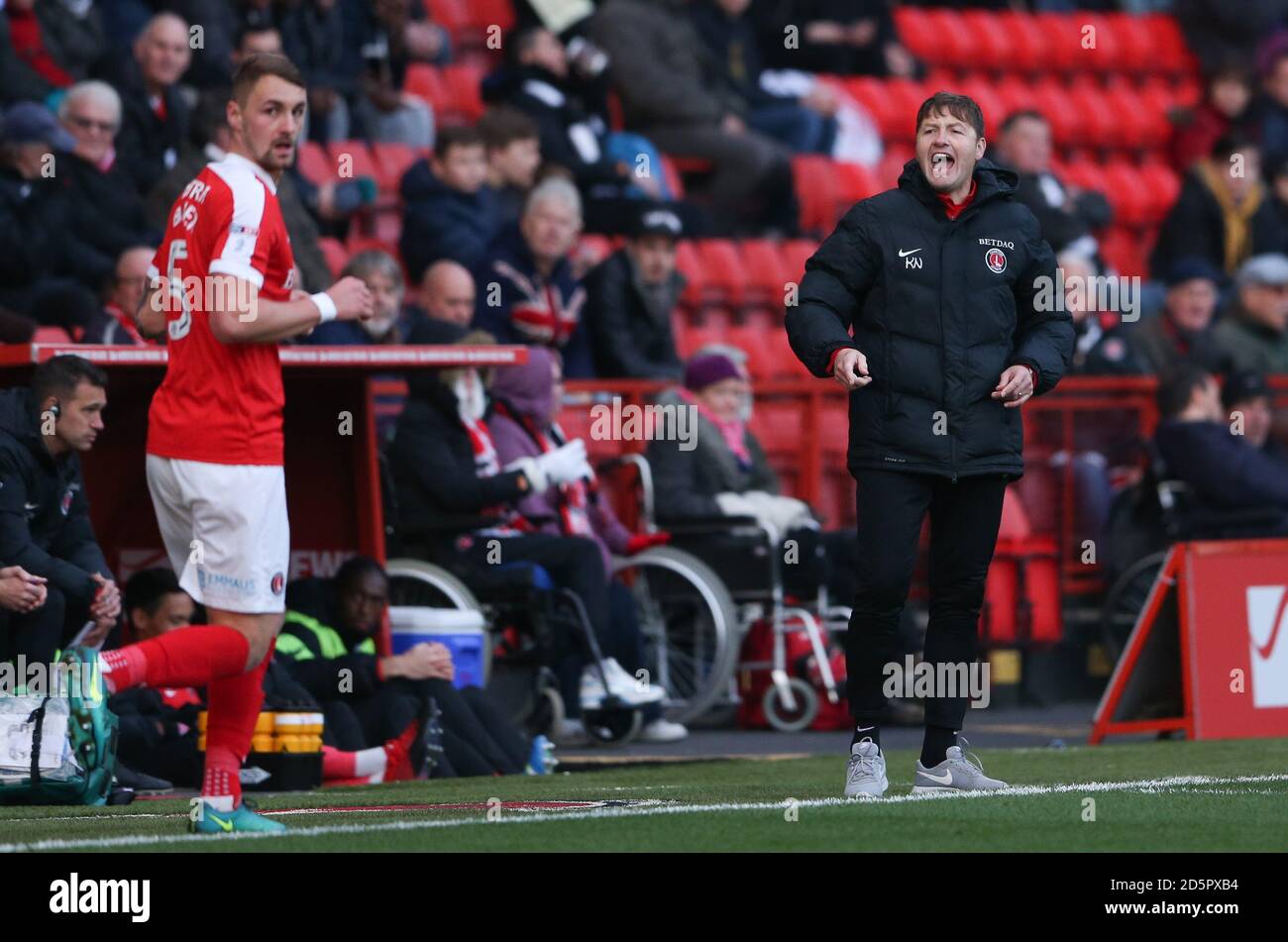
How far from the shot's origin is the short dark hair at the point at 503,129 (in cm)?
1476

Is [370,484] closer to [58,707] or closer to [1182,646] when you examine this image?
[58,707]

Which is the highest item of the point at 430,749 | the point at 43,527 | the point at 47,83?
the point at 47,83

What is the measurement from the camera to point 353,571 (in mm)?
10367

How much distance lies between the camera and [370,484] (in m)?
11.0

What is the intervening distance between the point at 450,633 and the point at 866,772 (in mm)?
3573

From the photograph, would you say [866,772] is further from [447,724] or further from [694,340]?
[694,340]

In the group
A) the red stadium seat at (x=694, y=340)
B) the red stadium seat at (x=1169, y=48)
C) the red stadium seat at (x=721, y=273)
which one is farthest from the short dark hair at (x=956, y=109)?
the red stadium seat at (x=1169, y=48)

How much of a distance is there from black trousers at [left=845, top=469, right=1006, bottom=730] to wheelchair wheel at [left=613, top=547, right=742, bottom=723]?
458cm

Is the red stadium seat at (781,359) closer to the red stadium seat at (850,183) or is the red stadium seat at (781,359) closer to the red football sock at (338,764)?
the red stadium seat at (850,183)

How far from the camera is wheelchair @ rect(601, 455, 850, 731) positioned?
12.5 metres

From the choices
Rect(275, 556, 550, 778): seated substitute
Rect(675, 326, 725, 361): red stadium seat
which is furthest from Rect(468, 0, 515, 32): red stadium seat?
Rect(275, 556, 550, 778): seated substitute

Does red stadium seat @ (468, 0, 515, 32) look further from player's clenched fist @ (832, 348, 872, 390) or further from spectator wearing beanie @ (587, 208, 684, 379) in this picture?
player's clenched fist @ (832, 348, 872, 390)
